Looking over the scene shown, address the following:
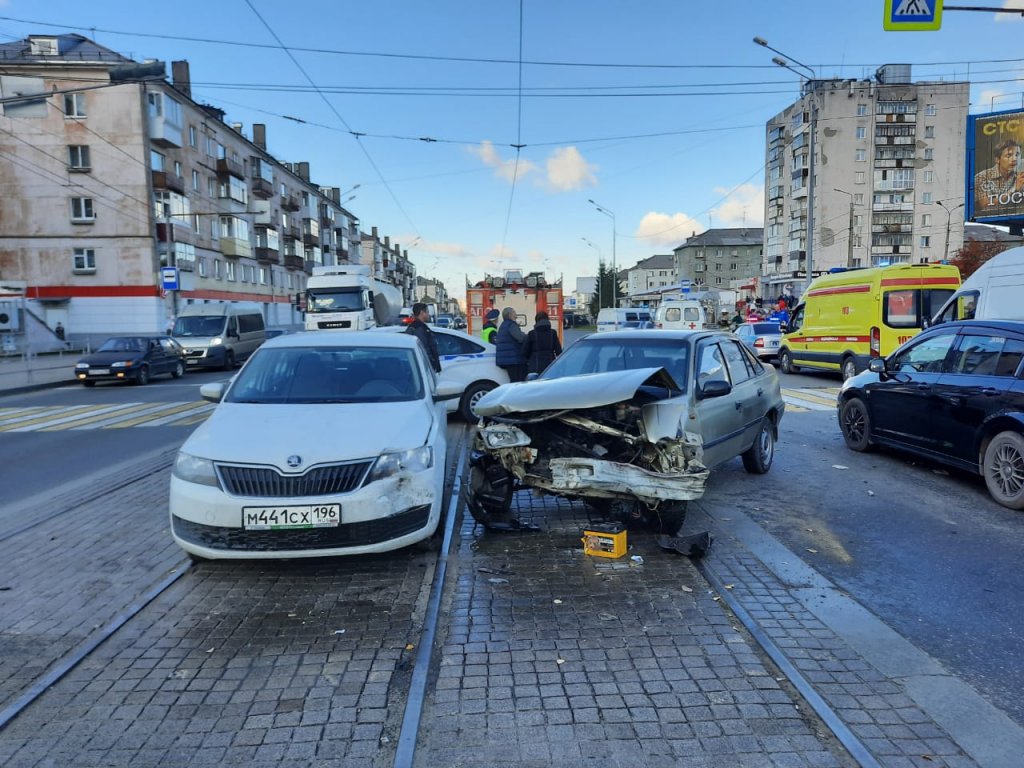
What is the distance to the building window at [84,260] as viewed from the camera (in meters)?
38.4

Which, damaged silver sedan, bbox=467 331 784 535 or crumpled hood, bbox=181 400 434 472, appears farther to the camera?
damaged silver sedan, bbox=467 331 784 535

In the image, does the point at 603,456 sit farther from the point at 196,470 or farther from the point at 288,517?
the point at 196,470

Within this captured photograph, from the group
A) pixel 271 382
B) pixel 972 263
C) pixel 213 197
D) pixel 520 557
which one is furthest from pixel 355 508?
pixel 972 263

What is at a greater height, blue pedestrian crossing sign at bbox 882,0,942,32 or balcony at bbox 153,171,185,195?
balcony at bbox 153,171,185,195

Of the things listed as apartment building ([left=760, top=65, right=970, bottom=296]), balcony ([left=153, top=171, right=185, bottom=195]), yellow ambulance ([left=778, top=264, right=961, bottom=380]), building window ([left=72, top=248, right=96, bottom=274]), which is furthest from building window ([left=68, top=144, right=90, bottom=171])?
apartment building ([left=760, top=65, right=970, bottom=296])

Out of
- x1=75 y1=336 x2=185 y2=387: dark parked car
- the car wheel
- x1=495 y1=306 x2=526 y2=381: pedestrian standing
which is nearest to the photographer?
x1=495 y1=306 x2=526 y2=381: pedestrian standing

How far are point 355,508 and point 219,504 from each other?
84 cm

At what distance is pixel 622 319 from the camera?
133 ft

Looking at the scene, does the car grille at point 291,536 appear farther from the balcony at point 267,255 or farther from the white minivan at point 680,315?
the balcony at point 267,255

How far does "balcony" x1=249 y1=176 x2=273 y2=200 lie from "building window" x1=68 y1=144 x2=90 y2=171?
17.9 metres

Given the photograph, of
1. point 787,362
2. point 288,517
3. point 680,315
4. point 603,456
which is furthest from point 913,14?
point 680,315

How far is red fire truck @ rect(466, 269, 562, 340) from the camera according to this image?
20.9 m

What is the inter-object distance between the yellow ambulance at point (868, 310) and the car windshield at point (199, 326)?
20.0 metres

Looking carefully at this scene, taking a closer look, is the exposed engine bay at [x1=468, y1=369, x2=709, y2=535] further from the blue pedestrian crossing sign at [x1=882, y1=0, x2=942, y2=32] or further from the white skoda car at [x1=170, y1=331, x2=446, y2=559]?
the blue pedestrian crossing sign at [x1=882, y1=0, x2=942, y2=32]
